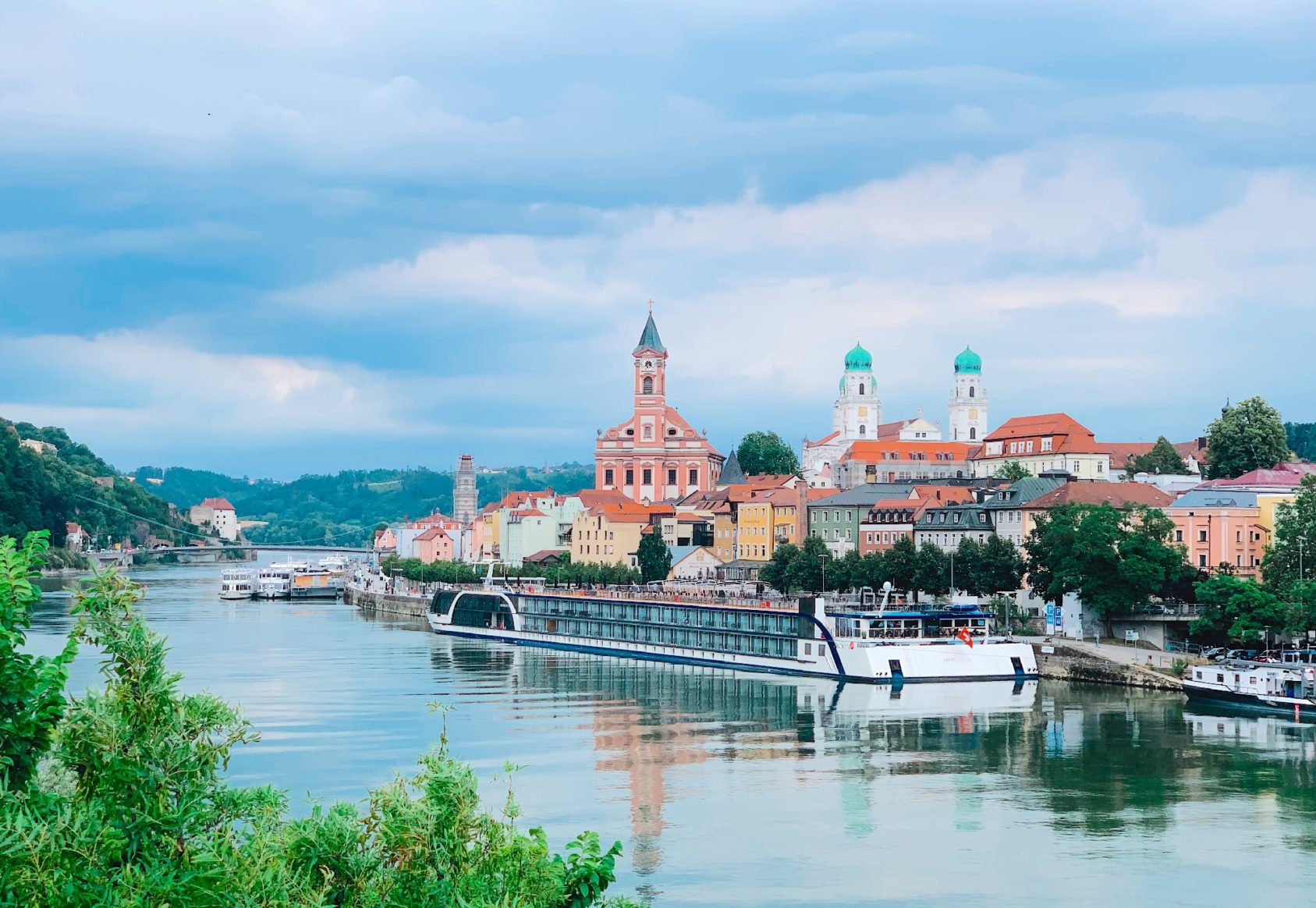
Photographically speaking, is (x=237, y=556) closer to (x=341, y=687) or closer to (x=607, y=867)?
(x=341, y=687)

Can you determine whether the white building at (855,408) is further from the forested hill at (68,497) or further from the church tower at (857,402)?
the forested hill at (68,497)

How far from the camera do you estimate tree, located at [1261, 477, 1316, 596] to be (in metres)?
49.3

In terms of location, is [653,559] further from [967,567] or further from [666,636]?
[967,567]

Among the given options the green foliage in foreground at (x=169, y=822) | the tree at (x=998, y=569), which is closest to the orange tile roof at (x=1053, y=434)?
the tree at (x=998, y=569)

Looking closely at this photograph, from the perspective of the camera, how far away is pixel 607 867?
13.0 metres

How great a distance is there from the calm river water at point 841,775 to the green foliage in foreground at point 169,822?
11.0 meters

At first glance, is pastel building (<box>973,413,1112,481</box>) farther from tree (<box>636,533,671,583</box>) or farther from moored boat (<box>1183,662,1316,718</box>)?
moored boat (<box>1183,662,1316,718</box>)

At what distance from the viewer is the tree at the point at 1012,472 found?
8325 centimetres

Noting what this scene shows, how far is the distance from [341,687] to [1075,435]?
2187 inches

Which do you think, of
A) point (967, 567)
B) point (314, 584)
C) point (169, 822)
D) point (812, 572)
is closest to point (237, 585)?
point (314, 584)

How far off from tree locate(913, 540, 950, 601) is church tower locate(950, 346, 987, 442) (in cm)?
6858

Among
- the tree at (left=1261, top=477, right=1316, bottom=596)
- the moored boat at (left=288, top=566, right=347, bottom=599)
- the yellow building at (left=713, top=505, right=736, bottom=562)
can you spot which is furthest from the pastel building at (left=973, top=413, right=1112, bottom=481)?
the moored boat at (left=288, top=566, right=347, bottom=599)

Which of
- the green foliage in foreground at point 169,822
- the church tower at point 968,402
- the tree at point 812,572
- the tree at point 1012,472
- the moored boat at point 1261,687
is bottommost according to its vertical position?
the moored boat at point 1261,687

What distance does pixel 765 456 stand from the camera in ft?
392
